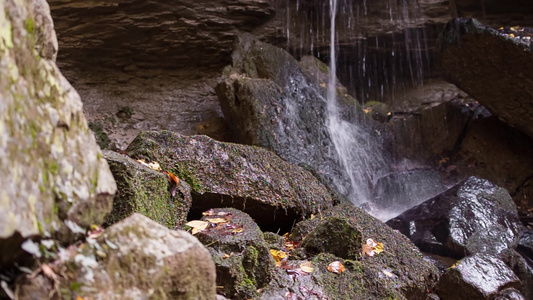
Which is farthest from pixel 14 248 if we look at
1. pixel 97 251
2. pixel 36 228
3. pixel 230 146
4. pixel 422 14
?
pixel 422 14

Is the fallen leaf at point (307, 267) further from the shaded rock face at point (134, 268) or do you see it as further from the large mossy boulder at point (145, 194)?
the shaded rock face at point (134, 268)

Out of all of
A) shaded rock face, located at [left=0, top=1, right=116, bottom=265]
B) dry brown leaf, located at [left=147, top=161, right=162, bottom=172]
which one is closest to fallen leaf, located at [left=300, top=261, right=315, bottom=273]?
dry brown leaf, located at [left=147, top=161, right=162, bottom=172]

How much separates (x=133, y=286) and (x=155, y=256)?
0.11 m

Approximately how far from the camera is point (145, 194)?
2.76 metres

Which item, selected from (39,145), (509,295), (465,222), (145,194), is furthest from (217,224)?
(465,222)

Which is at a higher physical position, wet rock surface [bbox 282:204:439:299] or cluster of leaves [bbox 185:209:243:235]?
cluster of leaves [bbox 185:209:243:235]

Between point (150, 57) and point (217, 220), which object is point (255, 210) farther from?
point (150, 57)

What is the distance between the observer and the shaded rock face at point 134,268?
4.21ft

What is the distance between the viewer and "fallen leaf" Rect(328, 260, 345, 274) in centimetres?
311

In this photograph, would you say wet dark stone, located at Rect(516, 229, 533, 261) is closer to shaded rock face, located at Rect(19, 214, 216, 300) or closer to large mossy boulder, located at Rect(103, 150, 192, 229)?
large mossy boulder, located at Rect(103, 150, 192, 229)

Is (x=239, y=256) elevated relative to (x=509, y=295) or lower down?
elevated

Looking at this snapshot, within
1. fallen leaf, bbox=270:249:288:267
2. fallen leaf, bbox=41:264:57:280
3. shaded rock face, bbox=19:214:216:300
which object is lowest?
fallen leaf, bbox=270:249:288:267

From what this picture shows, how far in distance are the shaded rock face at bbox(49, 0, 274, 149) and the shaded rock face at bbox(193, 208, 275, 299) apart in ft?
17.4

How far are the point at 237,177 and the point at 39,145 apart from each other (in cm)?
252
